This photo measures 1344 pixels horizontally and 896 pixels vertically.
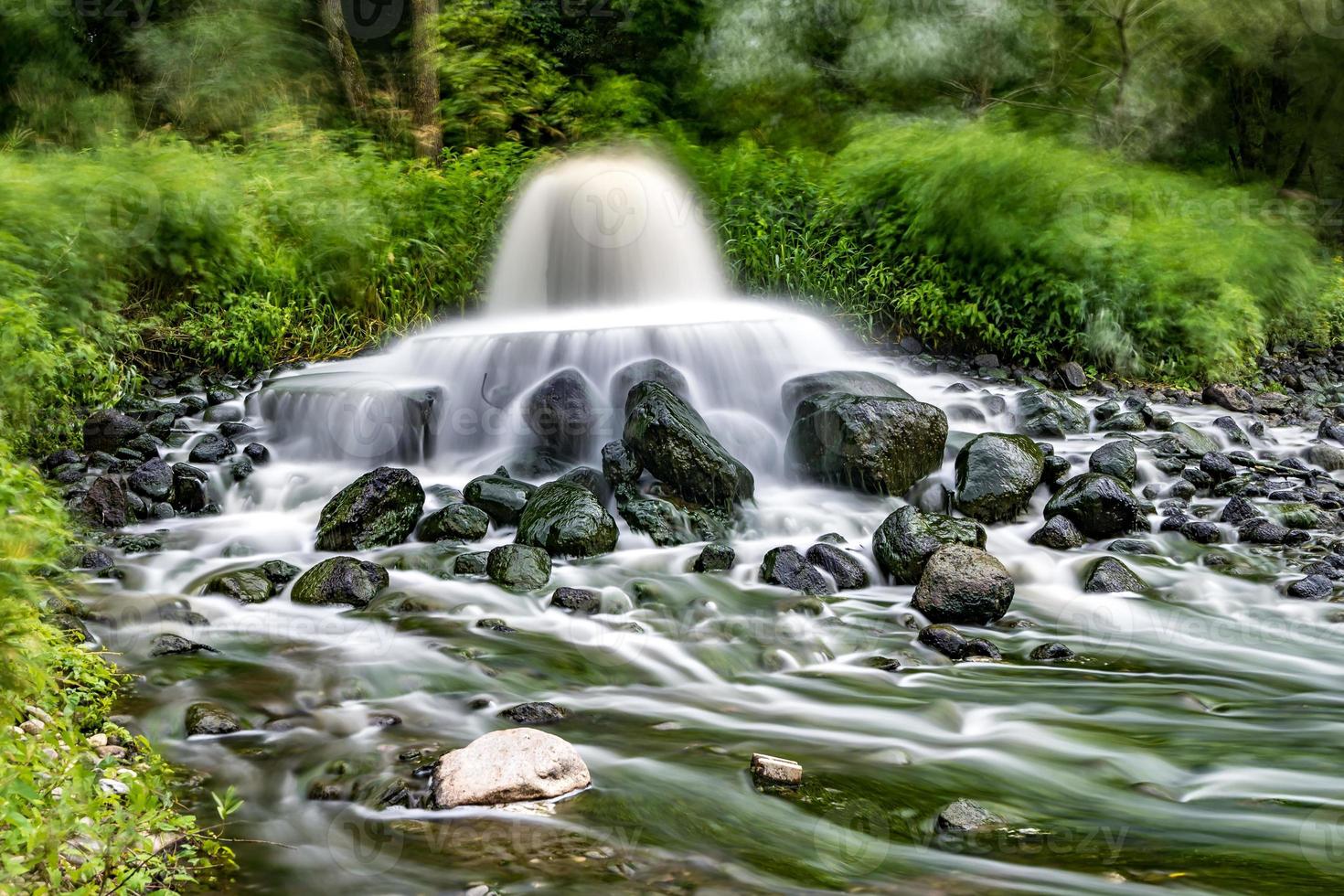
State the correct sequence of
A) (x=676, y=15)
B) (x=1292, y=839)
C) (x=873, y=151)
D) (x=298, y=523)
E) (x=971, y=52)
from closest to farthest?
(x=1292, y=839) → (x=298, y=523) → (x=873, y=151) → (x=971, y=52) → (x=676, y=15)

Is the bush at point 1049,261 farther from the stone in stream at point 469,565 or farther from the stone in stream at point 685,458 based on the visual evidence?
the stone in stream at point 469,565

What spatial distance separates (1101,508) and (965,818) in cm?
387

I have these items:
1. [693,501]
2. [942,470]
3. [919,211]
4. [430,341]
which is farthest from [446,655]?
[919,211]

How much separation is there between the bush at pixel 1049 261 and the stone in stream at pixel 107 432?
7365mm

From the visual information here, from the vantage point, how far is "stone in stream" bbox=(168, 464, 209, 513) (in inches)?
275

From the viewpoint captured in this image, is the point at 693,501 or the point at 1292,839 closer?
the point at 1292,839

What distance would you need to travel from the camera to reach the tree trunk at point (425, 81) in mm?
14016

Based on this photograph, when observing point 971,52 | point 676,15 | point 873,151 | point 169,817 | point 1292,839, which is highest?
point 676,15

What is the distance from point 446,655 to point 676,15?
1365 centimetres

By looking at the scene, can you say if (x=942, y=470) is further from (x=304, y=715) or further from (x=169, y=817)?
(x=169, y=817)

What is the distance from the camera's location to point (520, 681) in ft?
15.4

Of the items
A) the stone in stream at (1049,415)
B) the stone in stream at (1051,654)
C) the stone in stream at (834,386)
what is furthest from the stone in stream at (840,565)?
the stone in stream at (1049,415)


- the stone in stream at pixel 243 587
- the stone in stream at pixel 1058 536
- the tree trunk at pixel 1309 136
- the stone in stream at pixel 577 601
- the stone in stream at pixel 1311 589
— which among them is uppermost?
the tree trunk at pixel 1309 136

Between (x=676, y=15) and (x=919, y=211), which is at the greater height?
(x=676, y=15)
